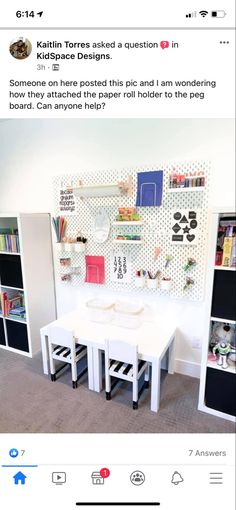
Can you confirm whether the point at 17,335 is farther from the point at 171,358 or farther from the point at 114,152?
the point at 114,152

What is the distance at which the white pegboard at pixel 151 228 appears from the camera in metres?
0.84

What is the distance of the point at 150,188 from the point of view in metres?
0.95

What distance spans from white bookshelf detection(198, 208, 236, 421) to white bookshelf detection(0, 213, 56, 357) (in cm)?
91

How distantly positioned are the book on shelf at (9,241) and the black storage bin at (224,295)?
4.05ft

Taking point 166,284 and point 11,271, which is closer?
point 166,284

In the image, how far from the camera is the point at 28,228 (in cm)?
143

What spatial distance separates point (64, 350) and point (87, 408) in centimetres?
35

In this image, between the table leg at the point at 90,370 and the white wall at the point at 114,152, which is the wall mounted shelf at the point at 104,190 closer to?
the white wall at the point at 114,152
